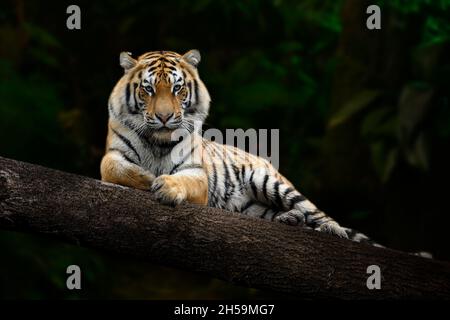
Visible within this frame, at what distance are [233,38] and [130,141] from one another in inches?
278

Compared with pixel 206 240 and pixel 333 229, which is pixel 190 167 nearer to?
pixel 206 240

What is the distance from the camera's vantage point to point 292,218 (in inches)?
188

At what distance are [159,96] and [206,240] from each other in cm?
90

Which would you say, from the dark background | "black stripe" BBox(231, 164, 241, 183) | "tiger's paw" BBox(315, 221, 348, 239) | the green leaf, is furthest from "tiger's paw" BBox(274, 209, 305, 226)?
the green leaf

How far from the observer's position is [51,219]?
12.6ft

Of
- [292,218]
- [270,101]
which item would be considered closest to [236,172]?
[292,218]

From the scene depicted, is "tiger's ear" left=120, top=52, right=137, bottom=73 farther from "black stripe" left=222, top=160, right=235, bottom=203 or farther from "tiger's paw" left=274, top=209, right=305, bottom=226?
"tiger's paw" left=274, top=209, right=305, bottom=226

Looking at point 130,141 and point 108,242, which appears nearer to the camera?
point 108,242

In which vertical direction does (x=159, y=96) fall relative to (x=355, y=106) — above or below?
below

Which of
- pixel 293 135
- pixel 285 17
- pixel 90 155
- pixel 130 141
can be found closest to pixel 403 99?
pixel 293 135

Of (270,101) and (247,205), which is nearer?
(247,205)

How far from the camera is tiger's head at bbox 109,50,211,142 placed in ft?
13.9

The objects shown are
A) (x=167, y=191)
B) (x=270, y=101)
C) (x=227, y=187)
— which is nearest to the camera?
(x=167, y=191)
